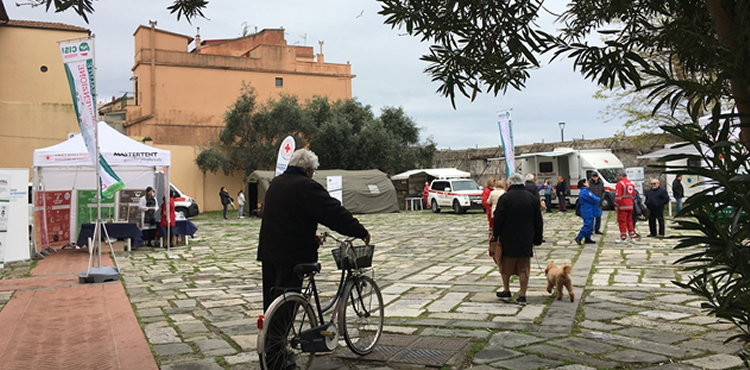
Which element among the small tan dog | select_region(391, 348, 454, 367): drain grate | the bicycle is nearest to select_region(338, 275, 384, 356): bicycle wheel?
the bicycle

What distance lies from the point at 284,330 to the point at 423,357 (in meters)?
1.28

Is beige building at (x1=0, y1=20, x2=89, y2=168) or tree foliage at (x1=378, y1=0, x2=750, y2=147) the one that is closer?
tree foliage at (x1=378, y1=0, x2=750, y2=147)

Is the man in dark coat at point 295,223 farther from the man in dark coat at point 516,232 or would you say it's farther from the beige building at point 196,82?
the beige building at point 196,82

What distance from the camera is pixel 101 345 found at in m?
5.66

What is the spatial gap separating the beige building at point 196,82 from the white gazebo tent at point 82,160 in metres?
21.0

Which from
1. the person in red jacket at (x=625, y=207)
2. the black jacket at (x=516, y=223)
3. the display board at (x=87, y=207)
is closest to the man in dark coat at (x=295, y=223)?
the black jacket at (x=516, y=223)

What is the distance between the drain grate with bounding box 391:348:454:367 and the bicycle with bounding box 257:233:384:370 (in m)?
0.31

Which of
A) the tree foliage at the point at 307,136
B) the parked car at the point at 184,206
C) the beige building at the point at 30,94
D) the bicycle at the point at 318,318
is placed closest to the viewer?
the bicycle at the point at 318,318

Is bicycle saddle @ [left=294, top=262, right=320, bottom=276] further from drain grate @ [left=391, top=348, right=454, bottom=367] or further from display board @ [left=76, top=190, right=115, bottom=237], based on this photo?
display board @ [left=76, top=190, right=115, bottom=237]

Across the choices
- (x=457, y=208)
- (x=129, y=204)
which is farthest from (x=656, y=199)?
(x=129, y=204)

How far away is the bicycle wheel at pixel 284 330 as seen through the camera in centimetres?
409

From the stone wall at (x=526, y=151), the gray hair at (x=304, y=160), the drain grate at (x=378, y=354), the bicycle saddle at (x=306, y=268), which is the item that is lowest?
the drain grate at (x=378, y=354)

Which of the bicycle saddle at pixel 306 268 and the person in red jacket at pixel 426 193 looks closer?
the bicycle saddle at pixel 306 268

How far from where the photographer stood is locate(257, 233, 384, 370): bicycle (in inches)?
165
